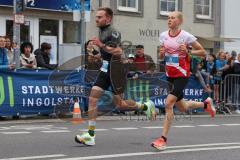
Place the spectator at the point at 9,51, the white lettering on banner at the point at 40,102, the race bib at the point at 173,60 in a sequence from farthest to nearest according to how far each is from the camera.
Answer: the spectator at the point at 9,51, the white lettering on banner at the point at 40,102, the race bib at the point at 173,60

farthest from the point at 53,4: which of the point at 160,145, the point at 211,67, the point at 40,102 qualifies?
the point at 160,145

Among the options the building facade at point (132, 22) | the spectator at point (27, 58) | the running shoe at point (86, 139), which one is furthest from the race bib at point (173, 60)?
the building facade at point (132, 22)

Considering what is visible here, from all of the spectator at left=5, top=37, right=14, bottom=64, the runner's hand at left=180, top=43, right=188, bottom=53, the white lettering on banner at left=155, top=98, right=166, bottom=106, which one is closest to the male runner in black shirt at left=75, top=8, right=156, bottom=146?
the runner's hand at left=180, top=43, right=188, bottom=53

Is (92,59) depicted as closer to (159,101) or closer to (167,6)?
(159,101)

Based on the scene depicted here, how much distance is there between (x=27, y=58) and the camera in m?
16.6

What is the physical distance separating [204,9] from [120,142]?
18.8 meters

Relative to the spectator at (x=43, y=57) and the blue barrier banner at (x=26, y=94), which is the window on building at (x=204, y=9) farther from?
the blue barrier banner at (x=26, y=94)

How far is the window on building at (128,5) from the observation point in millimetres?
25016

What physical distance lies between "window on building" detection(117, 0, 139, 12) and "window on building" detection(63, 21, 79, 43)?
2.14 meters

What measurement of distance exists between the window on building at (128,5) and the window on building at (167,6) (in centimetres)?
129

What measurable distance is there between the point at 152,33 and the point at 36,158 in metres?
18.0

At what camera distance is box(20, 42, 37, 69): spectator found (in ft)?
53.8

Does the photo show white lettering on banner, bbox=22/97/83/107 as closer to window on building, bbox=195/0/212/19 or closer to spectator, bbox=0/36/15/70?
spectator, bbox=0/36/15/70

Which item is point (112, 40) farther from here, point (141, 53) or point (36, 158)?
point (141, 53)
